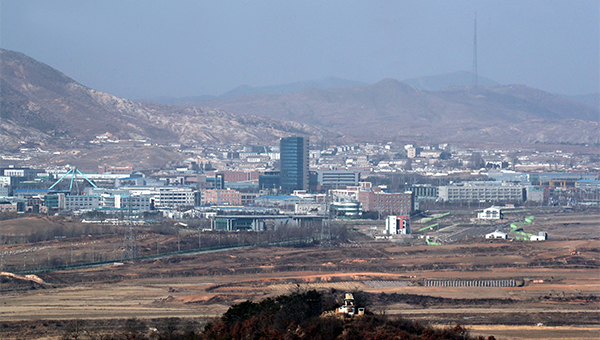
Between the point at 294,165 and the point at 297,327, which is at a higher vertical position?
the point at 294,165

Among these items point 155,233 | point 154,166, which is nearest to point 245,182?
point 154,166

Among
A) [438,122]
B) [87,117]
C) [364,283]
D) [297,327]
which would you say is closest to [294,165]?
[364,283]

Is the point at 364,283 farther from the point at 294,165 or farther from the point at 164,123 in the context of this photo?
the point at 164,123

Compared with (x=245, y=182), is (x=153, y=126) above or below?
above

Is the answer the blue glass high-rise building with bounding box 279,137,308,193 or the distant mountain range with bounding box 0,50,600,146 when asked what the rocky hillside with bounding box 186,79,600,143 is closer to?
the distant mountain range with bounding box 0,50,600,146

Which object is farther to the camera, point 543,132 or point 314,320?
point 543,132

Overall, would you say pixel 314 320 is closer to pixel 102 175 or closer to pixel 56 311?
pixel 56 311
